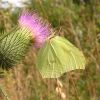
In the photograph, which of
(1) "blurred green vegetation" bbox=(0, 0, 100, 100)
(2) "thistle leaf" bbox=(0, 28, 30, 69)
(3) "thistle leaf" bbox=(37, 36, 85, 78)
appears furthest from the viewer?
(1) "blurred green vegetation" bbox=(0, 0, 100, 100)

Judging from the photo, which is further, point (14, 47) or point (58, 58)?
point (58, 58)

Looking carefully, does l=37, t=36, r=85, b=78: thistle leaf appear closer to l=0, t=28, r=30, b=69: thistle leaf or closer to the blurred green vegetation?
l=0, t=28, r=30, b=69: thistle leaf

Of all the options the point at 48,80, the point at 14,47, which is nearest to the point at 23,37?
the point at 14,47

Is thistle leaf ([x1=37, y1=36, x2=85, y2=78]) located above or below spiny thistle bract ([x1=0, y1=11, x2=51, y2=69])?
below

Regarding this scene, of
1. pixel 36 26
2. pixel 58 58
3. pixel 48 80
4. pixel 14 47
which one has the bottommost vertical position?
pixel 48 80

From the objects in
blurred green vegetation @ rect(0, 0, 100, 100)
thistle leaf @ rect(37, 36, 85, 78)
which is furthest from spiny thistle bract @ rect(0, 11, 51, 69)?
blurred green vegetation @ rect(0, 0, 100, 100)

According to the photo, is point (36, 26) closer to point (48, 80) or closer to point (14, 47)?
point (14, 47)

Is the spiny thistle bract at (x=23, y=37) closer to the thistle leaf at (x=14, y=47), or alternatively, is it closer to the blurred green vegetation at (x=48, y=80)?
the thistle leaf at (x=14, y=47)

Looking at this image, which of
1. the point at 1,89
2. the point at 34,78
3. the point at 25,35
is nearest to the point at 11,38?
the point at 25,35
